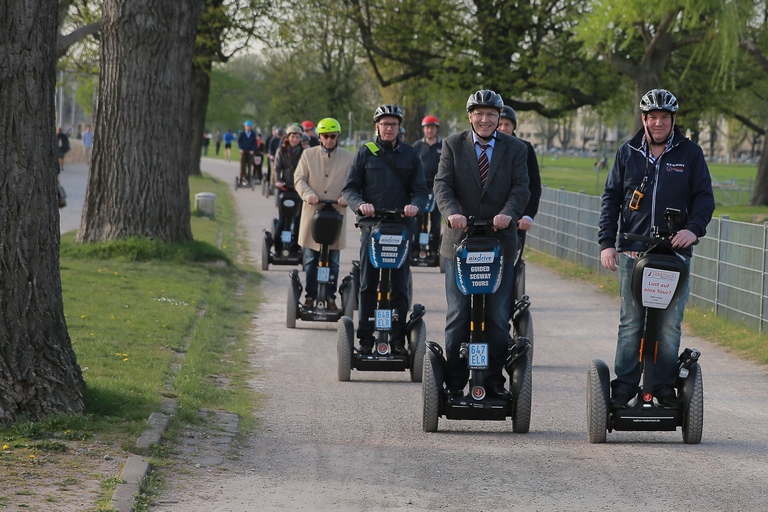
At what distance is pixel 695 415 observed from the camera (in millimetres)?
6234

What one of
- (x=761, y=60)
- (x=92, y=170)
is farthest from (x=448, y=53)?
(x=92, y=170)

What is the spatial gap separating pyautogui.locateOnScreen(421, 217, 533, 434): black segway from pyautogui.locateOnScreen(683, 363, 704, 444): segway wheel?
0.91 m

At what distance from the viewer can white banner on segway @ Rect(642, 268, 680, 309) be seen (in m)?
6.03

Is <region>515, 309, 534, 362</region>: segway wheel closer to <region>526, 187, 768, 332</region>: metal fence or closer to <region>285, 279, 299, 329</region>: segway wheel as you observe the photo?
<region>285, 279, 299, 329</region>: segway wheel

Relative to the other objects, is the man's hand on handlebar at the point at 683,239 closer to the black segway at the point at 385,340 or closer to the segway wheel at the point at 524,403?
the segway wheel at the point at 524,403

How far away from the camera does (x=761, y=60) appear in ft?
78.2

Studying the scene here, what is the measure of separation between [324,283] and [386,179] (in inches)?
91.6

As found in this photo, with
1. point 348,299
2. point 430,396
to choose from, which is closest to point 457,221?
point 430,396

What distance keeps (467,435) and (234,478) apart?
1.67 m

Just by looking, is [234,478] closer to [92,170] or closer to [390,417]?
[390,417]

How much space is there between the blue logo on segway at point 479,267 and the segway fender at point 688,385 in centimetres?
118

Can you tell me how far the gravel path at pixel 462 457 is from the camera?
5195 mm

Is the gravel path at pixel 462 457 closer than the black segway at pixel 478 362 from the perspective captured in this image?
Yes

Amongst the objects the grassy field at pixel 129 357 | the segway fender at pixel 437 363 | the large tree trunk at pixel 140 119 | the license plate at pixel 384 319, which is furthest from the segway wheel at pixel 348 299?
the large tree trunk at pixel 140 119
